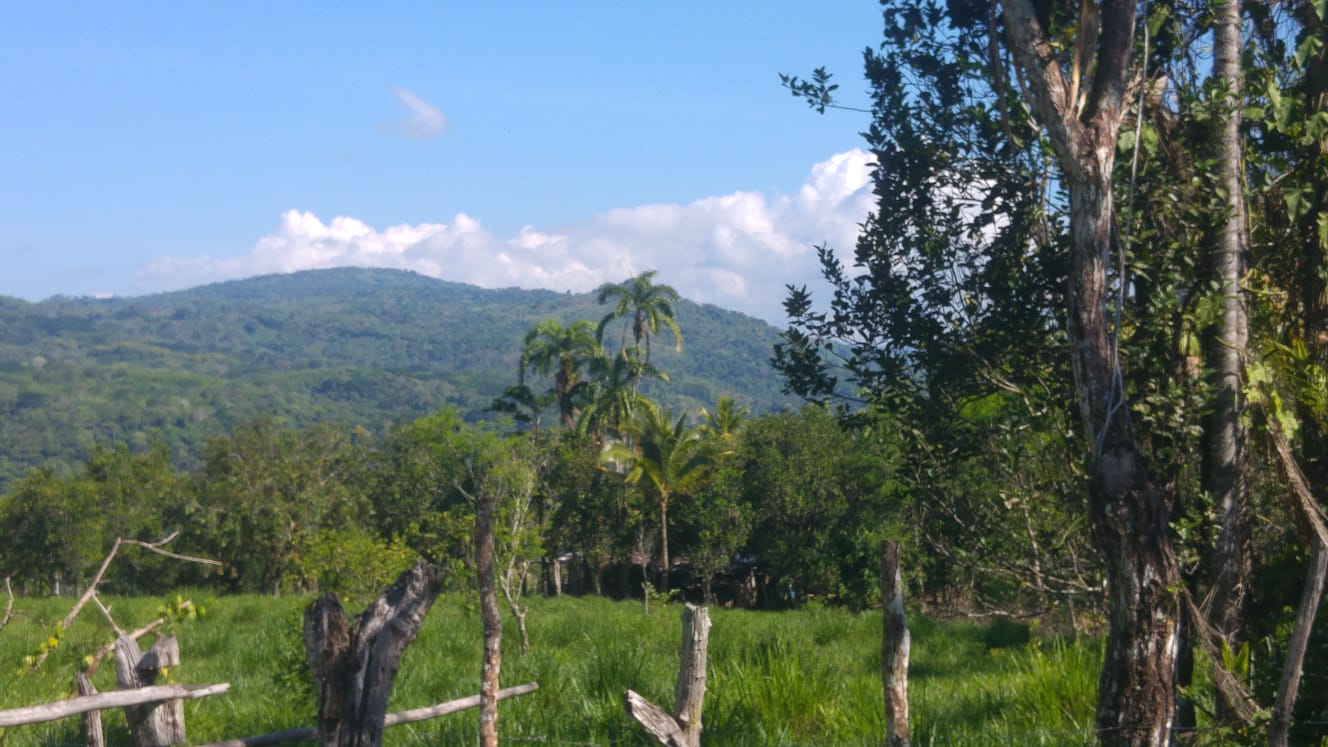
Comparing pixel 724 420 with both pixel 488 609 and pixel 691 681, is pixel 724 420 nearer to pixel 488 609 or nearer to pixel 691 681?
pixel 691 681

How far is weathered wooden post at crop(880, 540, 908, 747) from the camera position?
4602mm

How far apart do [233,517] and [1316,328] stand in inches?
1346

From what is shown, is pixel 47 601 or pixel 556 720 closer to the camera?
pixel 556 720

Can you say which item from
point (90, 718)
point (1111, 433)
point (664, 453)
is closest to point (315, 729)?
point (90, 718)

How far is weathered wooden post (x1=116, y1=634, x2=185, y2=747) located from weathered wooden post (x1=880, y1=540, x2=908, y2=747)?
316cm

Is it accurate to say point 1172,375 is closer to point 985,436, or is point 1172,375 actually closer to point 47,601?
point 985,436

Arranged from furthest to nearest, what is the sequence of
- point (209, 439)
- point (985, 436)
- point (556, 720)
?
point (209, 439) → point (556, 720) → point (985, 436)

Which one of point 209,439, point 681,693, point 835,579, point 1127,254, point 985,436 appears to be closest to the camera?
point 1127,254

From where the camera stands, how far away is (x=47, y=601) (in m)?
19.1

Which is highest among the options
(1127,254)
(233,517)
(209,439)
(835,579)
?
(1127,254)

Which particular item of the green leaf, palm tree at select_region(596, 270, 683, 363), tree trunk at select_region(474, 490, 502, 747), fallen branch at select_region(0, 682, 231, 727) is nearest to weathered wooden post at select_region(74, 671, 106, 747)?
fallen branch at select_region(0, 682, 231, 727)

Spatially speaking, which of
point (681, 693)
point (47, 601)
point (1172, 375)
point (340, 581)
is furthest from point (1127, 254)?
point (47, 601)

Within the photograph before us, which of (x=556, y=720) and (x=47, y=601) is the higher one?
(x=556, y=720)

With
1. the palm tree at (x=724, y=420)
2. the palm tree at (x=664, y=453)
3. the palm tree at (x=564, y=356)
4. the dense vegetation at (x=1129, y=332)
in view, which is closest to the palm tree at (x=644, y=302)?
the palm tree at (x=564, y=356)
